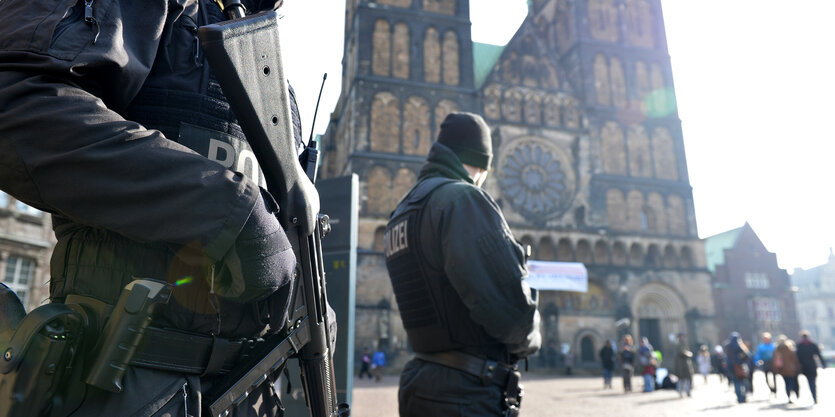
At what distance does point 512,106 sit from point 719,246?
2494 cm

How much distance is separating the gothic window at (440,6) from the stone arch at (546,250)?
40.7 feet

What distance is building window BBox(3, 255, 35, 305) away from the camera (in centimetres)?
1388

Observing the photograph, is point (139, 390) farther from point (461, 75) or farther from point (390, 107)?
point (461, 75)

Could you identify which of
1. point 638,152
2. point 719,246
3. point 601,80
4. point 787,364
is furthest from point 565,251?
point 719,246

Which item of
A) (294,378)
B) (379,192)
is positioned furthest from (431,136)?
(294,378)

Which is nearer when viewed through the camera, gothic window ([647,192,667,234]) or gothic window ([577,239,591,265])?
gothic window ([577,239,591,265])

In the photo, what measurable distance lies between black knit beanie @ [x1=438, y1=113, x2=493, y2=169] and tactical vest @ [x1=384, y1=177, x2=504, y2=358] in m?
0.23

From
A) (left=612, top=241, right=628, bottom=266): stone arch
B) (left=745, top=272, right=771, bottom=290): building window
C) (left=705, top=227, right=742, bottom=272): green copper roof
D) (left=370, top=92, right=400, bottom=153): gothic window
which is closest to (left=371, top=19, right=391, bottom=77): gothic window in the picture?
(left=370, top=92, right=400, bottom=153): gothic window

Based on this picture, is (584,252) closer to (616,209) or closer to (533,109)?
(616,209)

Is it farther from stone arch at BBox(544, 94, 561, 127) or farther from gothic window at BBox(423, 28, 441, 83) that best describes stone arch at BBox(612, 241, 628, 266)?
gothic window at BBox(423, 28, 441, 83)

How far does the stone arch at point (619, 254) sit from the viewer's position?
86.5 ft

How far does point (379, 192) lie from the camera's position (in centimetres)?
2352

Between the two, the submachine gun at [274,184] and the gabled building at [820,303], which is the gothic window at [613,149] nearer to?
the submachine gun at [274,184]

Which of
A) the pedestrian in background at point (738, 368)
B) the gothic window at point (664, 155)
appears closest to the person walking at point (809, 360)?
the pedestrian in background at point (738, 368)
